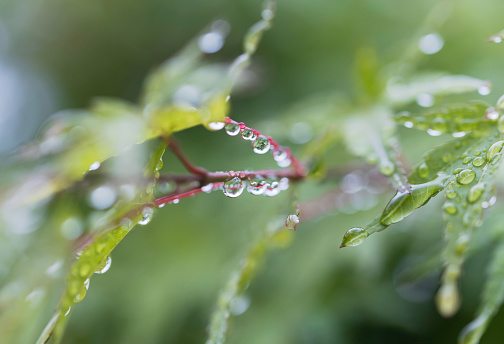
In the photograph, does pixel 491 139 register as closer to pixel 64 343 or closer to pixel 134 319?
pixel 134 319

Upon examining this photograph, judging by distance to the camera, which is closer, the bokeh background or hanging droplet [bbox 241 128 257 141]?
hanging droplet [bbox 241 128 257 141]

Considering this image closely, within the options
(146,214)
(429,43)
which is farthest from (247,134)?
(429,43)

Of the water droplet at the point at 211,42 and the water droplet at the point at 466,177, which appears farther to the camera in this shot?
the water droplet at the point at 211,42

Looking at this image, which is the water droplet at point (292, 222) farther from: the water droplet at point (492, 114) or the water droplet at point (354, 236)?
the water droplet at point (492, 114)

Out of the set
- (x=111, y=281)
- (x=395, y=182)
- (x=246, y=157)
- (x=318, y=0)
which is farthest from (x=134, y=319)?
(x=318, y=0)

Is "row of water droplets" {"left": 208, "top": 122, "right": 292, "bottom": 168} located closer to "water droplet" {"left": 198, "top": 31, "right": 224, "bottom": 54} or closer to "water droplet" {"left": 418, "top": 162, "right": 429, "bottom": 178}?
"water droplet" {"left": 418, "top": 162, "right": 429, "bottom": 178}

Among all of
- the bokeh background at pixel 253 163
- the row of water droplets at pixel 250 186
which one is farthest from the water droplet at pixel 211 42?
the row of water droplets at pixel 250 186

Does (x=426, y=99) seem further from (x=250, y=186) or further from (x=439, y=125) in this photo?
(x=250, y=186)

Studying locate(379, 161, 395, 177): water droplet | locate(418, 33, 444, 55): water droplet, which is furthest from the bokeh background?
locate(379, 161, 395, 177): water droplet
